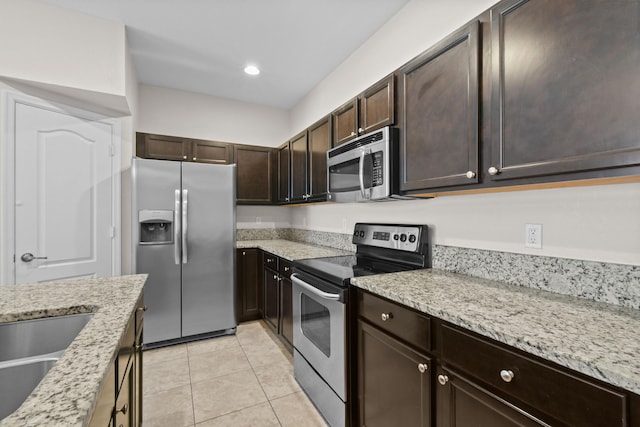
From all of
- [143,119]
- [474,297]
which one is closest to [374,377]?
[474,297]

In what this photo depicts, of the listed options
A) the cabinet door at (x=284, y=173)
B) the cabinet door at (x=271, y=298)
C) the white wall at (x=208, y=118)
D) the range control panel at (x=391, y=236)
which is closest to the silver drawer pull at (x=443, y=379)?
the range control panel at (x=391, y=236)

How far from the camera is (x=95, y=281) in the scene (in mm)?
1432

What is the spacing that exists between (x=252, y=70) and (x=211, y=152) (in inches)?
41.7

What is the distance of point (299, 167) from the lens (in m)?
3.12

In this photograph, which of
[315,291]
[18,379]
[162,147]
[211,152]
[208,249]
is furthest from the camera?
[211,152]

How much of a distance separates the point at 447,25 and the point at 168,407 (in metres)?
3.04

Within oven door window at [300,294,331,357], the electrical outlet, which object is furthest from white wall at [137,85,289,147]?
the electrical outlet

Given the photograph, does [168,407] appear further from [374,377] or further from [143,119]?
[143,119]

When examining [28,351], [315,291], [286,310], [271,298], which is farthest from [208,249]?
[28,351]

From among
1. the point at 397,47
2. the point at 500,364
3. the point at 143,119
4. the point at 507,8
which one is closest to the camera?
the point at 500,364

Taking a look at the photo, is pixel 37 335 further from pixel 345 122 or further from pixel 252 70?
pixel 252 70

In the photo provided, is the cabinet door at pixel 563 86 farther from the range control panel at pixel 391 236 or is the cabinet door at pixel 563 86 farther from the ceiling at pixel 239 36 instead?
the ceiling at pixel 239 36

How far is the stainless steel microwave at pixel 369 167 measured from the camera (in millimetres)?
1761

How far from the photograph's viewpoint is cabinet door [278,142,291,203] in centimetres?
340
